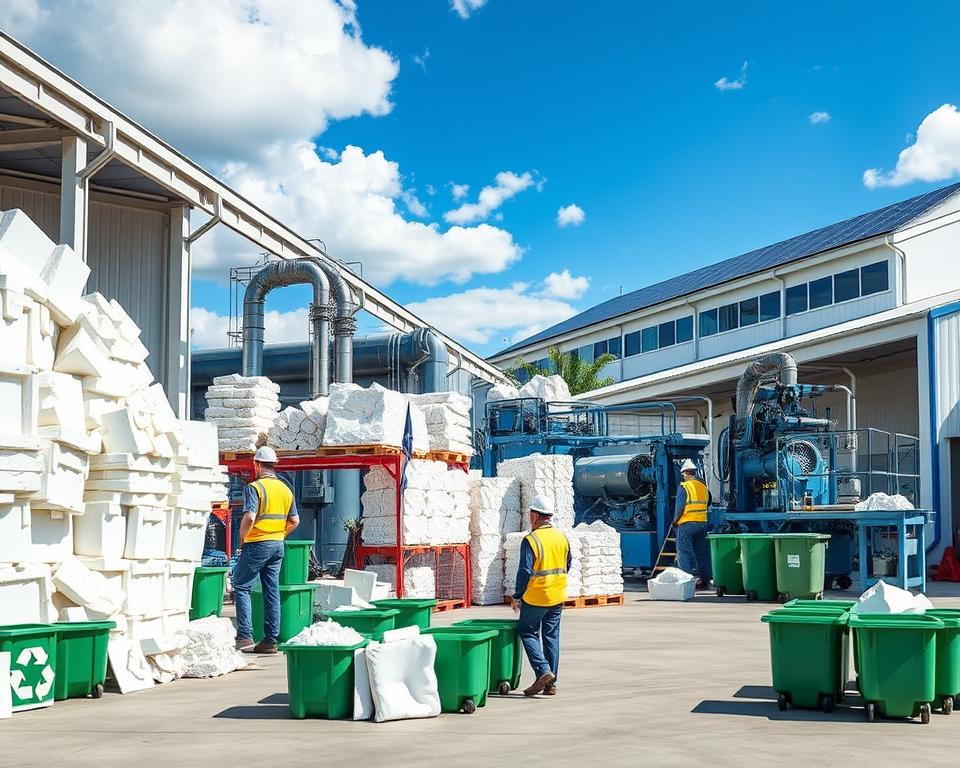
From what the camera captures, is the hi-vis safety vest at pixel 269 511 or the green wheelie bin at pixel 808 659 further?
the hi-vis safety vest at pixel 269 511

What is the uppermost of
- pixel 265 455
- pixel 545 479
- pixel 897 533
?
pixel 265 455

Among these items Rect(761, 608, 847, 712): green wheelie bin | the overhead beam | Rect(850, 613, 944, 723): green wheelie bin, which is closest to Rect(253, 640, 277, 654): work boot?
Rect(761, 608, 847, 712): green wheelie bin

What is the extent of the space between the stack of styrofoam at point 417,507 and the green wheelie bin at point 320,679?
644 centimetres

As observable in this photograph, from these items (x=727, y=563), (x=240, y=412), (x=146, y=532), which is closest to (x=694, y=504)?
(x=727, y=563)

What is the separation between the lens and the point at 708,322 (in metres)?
36.1

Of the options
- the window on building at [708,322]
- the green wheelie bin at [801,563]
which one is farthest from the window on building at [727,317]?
the green wheelie bin at [801,563]

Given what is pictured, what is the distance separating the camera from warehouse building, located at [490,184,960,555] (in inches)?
933

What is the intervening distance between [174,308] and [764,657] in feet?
41.3

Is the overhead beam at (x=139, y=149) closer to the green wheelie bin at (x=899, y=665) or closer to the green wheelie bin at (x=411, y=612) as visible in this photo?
the green wheelie bin at (x=411, y=612)

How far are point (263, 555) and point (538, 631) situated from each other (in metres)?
3.43

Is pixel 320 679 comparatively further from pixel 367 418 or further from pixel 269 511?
pixel 367 418

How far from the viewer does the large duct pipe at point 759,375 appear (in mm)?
20219

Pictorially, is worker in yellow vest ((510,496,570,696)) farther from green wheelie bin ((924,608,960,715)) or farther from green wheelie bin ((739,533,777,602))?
green wheelie bin ((739,533,777,602))

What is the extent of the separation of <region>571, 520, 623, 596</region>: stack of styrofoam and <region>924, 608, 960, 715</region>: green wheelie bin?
8956mm
